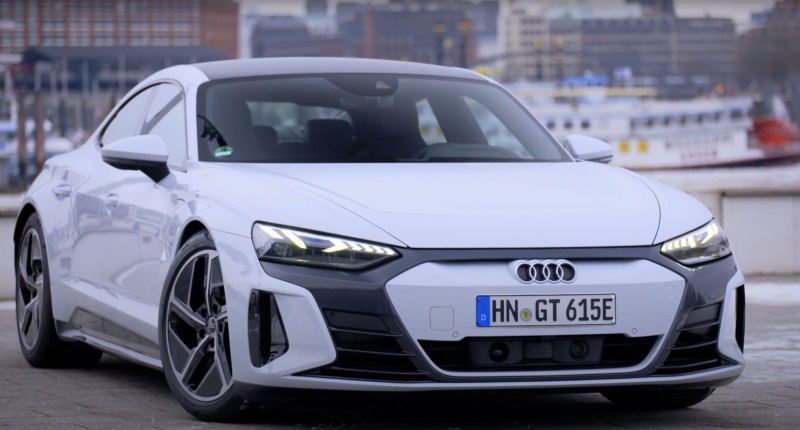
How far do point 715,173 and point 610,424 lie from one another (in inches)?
3820

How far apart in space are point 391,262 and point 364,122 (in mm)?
1401

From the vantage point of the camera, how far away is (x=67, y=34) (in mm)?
175250

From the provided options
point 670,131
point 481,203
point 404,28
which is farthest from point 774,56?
point 481,203

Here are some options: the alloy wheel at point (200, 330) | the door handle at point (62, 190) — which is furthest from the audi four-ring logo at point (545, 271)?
the door handle at point (62, 190)

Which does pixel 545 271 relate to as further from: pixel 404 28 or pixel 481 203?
pixel 404 28

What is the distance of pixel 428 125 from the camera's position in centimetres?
523

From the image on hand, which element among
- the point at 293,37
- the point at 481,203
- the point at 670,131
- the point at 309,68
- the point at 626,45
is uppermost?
the point at 309,68

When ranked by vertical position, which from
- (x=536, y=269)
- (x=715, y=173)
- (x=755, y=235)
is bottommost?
(x=715, y=173)

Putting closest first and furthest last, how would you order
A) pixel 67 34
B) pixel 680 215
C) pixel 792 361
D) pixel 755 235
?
pixel 680 215
pixel 792 361
pixel 755 235
pixel 67 34

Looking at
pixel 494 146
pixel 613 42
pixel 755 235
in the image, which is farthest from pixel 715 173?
pixel 494 146

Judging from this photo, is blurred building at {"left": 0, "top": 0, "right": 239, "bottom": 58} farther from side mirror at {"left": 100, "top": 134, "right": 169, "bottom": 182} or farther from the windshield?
side mirror at {"left": 100, "top": 134, "right": 169, "bottom": 182}

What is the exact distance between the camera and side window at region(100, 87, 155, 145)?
5906 mm

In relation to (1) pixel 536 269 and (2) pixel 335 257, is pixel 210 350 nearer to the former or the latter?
(2) pixel 335 257

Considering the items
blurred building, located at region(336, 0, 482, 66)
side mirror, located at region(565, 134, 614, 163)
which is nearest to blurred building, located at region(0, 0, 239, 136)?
blurred building, located at region(336, 0, 482, 66)
